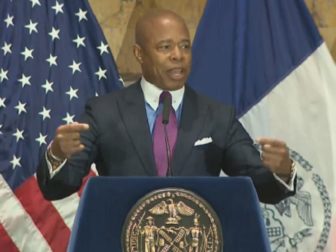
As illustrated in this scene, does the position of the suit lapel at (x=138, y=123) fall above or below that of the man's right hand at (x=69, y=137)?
below

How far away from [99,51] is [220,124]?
95 centimetres

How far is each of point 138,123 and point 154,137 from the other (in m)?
0.07

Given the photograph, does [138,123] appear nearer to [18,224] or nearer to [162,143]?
[162,143]

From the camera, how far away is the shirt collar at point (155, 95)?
2062mm

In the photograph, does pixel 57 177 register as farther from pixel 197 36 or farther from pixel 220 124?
pixel 197 36

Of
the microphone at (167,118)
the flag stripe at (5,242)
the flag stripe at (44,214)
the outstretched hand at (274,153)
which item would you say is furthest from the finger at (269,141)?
the flag stripe at (5,242)

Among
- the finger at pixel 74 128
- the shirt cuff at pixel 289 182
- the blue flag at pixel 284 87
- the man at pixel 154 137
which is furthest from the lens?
the blue flag at pixel 284 87

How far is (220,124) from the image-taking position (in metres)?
2.05

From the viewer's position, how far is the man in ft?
6.21

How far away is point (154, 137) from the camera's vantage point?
1.96 m

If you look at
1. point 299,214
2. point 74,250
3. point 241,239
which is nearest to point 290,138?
point 299,214

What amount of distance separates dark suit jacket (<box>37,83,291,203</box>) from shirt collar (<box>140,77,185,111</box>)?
2cm

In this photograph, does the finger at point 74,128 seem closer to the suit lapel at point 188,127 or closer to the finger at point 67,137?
the finger at point 67,137

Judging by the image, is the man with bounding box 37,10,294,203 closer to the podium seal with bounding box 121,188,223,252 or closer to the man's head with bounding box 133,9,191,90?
the man's head with bounding box 133,9,191,90
